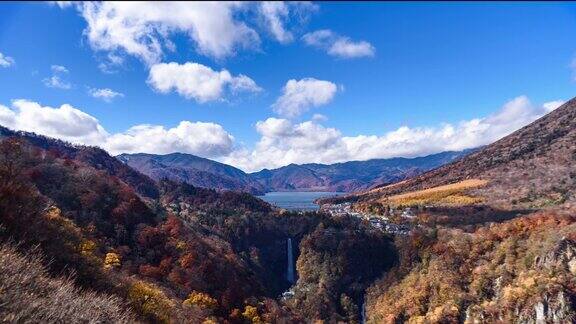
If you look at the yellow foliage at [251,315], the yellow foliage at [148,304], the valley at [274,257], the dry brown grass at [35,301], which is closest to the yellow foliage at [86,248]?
Answer: the valley at [274,257]

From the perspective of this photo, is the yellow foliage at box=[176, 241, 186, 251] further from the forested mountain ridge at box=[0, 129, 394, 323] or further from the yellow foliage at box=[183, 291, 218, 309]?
the yellow foliage at box=[183, 291, 218, 309]

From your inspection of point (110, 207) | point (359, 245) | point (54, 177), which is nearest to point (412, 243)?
point (359, 245)

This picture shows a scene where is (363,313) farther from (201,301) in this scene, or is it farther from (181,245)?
(201,301)

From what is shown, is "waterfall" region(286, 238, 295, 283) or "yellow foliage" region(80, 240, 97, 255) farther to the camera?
"waterfall" region(286, 238, 295, 283)

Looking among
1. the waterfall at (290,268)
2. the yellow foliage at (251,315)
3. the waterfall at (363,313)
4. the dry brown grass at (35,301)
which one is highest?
the dry brown grass at (35,301)

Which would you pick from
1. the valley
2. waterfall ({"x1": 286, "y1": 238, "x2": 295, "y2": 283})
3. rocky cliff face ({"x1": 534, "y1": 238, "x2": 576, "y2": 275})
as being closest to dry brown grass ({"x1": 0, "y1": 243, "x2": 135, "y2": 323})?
the valley

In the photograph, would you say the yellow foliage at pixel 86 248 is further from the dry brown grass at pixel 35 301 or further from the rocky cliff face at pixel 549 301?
the rocky cliff face at pixel 549 301

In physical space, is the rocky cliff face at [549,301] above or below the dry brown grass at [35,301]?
below

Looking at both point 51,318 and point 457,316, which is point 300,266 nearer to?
point 457,316
